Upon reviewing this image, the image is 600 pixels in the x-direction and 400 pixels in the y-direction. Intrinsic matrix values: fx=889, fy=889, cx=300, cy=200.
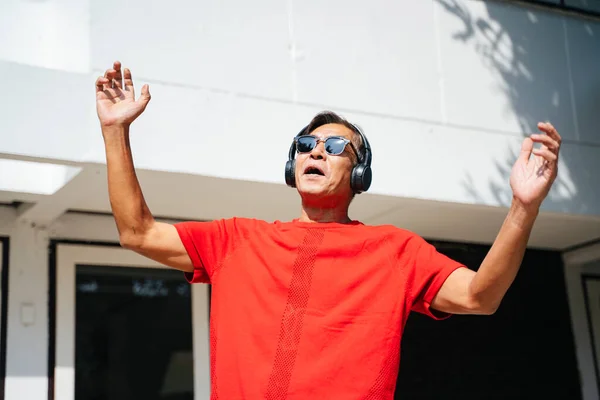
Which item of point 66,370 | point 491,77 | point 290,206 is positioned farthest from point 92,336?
point 491,77

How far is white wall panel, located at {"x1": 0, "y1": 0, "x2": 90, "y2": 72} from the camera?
5488 mm

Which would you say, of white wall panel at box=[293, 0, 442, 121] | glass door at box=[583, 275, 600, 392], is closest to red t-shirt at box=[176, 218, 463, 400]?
white wall panel at box=[293, 0, 442, 121]

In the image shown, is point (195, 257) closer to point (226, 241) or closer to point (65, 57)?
point (226, 241)

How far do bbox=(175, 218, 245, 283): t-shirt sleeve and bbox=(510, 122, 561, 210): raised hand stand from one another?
36.7 inches

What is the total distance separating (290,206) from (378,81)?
112cm

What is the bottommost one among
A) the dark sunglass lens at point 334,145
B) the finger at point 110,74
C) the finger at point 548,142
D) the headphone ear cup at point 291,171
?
the finger at point 548,142

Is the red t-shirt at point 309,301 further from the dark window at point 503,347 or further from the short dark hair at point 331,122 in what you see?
the dark window at point 503,347

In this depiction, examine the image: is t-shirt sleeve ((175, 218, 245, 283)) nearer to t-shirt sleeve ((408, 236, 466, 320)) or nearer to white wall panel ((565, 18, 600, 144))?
t-shirt sleeve ((408, 236, 466, 320))

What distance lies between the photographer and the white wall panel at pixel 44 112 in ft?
16.5

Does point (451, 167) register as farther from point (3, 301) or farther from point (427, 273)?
point (427, 273)

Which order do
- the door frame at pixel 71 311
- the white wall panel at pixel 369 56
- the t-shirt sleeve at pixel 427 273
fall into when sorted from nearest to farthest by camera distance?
the t-shirt sleeve at pixel 427 273 < the door frame at pixel 71 311 < the white wall panel at pixel 369 56

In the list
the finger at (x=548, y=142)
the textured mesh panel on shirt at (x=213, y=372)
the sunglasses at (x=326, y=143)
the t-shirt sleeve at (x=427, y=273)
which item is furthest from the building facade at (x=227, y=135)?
the finger at (x=548, y=142)

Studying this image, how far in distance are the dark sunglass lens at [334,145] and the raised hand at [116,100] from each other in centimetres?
67

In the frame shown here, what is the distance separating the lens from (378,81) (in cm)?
648
